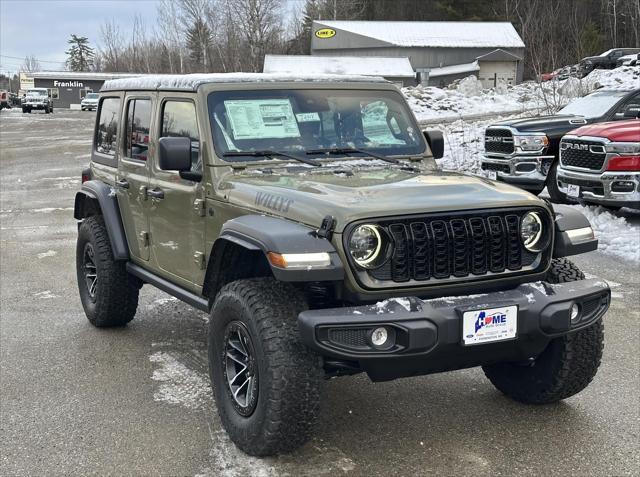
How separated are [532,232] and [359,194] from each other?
36.1 inches

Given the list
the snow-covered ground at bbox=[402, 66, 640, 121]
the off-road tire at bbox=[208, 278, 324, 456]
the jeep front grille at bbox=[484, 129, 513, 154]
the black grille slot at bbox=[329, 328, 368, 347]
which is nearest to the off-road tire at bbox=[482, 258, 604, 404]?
the black grille slot at bbox=[329, 328, 368, 347]

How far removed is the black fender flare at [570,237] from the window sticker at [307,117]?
159 cm


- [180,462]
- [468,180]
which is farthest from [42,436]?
[468,180]

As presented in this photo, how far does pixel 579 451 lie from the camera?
389 centimetres

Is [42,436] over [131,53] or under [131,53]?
under

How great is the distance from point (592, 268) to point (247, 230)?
5567mm

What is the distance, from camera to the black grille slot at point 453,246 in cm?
354

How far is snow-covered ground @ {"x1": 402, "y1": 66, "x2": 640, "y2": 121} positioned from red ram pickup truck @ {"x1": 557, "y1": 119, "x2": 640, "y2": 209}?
1302 centimetres

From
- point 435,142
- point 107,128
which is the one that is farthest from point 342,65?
point 435,142

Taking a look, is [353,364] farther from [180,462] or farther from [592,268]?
[592,268]

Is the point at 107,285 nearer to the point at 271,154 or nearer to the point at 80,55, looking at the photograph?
the point at 271,154

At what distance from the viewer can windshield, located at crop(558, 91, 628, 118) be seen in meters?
12.9

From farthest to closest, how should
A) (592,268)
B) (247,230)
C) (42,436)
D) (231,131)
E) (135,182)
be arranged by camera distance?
(592,268)
(135,182)
(231,131)
(42,436)
(247,230)

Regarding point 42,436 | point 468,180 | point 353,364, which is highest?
point 468,180
